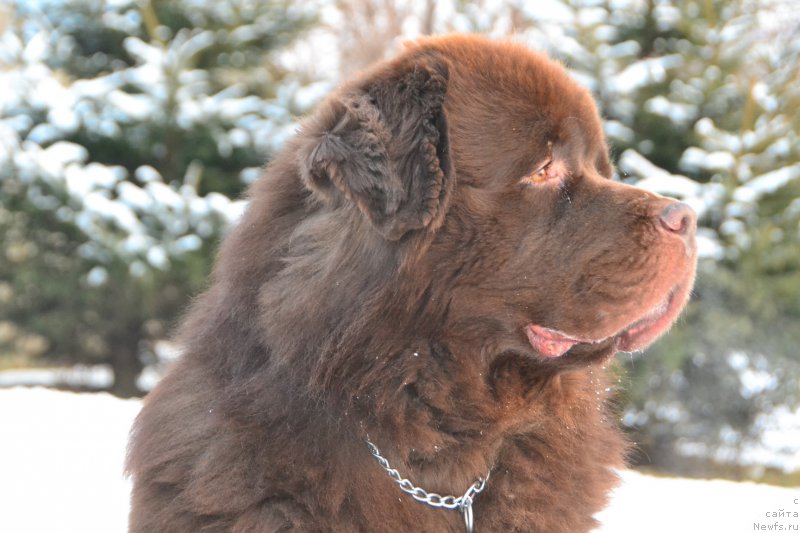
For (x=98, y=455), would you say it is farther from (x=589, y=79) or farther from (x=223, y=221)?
(x=589, y=79)

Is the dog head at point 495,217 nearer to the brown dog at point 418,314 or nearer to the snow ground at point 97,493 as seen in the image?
the brown dog at point 418,314

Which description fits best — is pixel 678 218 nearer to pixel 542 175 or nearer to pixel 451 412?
pixel 542 175

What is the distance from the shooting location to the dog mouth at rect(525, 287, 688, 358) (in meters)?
2.84

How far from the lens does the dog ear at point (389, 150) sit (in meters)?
2.66

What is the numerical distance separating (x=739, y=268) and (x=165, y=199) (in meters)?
6.14

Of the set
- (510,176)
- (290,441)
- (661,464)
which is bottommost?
(661,464)

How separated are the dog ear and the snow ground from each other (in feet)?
7.09

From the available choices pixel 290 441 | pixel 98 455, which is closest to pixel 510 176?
pixel 290 441

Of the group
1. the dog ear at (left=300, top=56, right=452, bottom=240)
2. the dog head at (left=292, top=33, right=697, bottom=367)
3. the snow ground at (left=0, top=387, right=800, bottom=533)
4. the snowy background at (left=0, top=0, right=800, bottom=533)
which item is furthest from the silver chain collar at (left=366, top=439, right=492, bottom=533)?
the snowy background at (left=0, top=0, right=800, bottom=533)

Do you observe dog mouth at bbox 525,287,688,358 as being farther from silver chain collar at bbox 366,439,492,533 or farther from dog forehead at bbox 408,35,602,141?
dog forehead at bbox 408,35,602,141

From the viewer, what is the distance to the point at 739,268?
28.3 feet

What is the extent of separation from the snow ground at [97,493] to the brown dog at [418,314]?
1537mm

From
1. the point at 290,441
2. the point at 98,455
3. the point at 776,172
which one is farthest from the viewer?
the point at 776,172

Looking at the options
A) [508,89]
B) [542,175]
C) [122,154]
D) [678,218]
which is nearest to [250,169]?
[122,154]
